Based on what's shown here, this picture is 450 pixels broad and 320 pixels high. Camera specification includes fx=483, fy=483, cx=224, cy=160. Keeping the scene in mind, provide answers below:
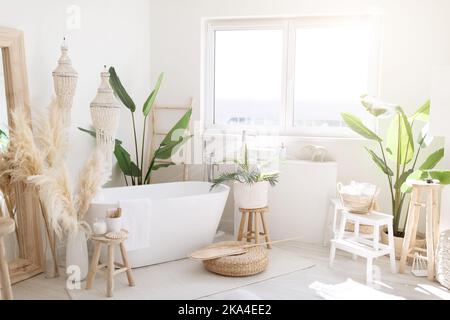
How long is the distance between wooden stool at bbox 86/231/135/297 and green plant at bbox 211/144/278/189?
42.0 inches

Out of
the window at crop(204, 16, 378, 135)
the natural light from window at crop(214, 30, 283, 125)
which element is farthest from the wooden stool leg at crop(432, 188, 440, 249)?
the natural light from window at crop(214, 30, 283, 125)

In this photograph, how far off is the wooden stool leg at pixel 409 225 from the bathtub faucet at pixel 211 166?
6.19 feet

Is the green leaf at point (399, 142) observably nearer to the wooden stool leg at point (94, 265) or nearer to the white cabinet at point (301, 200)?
the white cabinet at point (301, 200)

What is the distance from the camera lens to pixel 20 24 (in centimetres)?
346

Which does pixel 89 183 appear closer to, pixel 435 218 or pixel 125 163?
pixel 125 163

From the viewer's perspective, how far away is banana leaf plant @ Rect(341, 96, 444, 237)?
12.5ft

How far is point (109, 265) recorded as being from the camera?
321 centimetres

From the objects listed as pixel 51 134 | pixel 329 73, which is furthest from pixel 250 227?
pixel 51 134

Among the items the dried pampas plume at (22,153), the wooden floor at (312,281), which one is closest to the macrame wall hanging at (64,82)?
the dried pampas plume at (22,153)

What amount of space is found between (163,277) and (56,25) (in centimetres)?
212

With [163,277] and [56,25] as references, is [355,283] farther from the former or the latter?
[56,25]

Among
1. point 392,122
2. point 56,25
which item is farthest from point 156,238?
point 392,122

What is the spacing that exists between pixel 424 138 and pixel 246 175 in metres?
1.46

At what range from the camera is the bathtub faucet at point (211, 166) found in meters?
4.77
